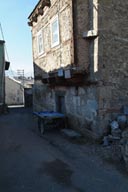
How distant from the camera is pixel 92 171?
5.49 meters

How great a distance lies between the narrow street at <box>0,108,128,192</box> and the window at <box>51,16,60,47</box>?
15.1 ft

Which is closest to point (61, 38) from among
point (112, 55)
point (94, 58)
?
point (94, 58)

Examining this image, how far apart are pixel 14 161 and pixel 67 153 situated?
1687 mm

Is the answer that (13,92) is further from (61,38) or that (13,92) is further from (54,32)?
(61,38)

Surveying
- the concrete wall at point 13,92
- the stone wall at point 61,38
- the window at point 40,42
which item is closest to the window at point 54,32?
the stone wall at point 61,38

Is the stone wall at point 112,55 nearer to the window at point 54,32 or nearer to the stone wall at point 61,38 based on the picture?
the stone wall at point 61,38

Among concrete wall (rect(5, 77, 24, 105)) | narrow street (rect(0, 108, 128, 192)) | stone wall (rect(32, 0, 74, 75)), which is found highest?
stone wall (rect(32, 0, 74, 75))

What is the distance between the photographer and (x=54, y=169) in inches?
226

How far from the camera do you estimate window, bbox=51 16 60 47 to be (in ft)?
32.4

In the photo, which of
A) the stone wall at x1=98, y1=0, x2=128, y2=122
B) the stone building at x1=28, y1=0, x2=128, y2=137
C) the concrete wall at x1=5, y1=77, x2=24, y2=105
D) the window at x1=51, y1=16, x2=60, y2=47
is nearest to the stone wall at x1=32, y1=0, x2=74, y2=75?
the stone building at x1=28, y1=0, x2=128, y2=137

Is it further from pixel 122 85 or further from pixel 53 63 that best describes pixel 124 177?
pixel 53 63

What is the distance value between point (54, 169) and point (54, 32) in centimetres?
680

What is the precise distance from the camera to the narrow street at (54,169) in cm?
473

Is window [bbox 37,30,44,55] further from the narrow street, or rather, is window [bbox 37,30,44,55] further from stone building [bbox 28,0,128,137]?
the narrow street
